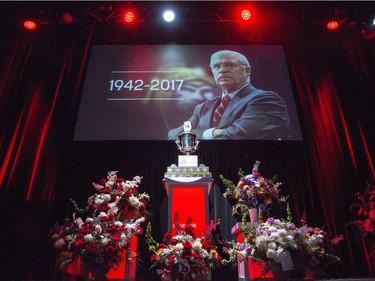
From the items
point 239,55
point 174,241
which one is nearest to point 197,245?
point 174,241

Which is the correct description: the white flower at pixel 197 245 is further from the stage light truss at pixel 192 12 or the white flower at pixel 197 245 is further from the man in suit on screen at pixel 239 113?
the stage light truss at pixel 192 12

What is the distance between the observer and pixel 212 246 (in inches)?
143

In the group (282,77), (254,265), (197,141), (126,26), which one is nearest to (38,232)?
(197,141)

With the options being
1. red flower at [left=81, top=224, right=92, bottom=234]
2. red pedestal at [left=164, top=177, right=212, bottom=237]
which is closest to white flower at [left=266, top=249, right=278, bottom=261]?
red pedestal at [left=164, top=177, right=212, bottom=237]

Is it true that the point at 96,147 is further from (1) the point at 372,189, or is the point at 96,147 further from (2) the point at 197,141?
(1) the point at 372,189

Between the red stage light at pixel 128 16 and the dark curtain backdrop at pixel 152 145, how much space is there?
43 centimetres

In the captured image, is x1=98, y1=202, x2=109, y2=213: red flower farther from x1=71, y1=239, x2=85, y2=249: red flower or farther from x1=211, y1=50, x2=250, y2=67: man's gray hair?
x1=211, y1=50, x2=250, y2=67: man's gray hair

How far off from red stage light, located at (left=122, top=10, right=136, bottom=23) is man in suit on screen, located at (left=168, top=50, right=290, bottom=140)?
4.86 feet

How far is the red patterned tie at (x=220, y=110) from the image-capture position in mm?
5438

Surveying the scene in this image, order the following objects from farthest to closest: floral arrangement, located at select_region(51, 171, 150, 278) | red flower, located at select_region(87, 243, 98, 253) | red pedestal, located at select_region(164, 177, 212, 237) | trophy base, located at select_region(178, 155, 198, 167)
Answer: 1. trophy base, located at select_region(178, 155, 198, 167)
2. red pedestal, located at select_region(164, 177, 212, 237)
3. floral arrangement, located at select_region(51, 171, 150, 278)
4. red flower, located at select_region(87, 243, 98, 253)

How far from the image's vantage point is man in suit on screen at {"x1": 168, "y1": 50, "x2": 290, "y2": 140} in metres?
5.34

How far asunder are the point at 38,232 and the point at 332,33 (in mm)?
5329

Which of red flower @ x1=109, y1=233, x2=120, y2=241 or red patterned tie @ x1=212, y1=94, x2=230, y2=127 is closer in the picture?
red flower @ x1=109, y1=233, x2=120, y2=241

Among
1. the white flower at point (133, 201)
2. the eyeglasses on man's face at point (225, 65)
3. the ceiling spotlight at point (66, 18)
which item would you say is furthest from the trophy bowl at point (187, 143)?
the ceiling spotlight at point (66, 18)
